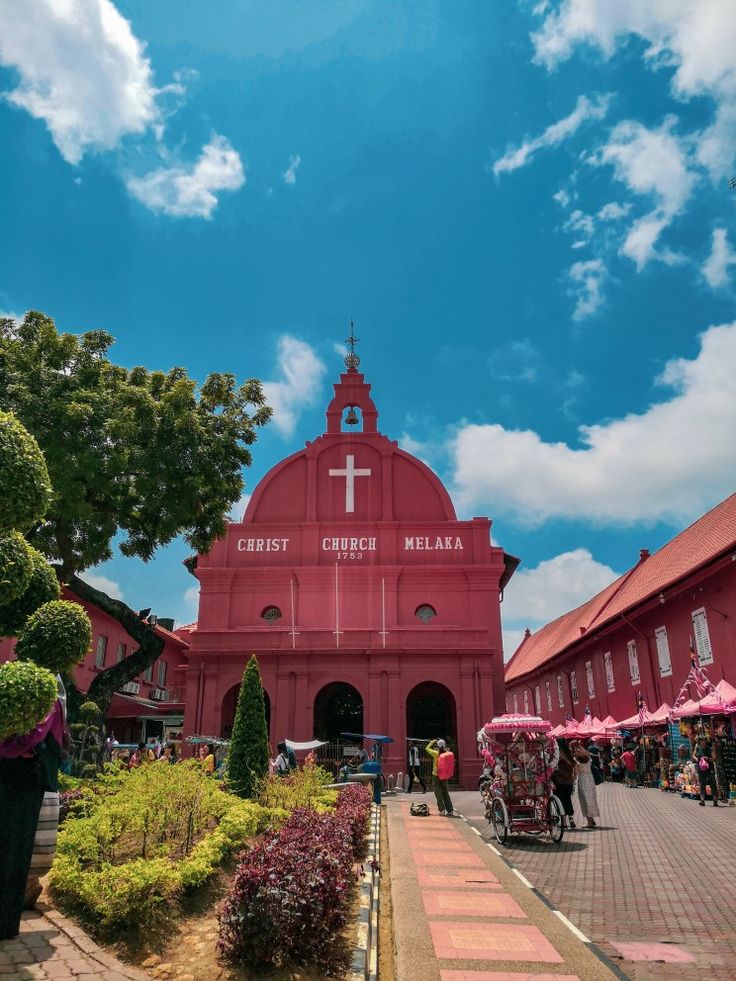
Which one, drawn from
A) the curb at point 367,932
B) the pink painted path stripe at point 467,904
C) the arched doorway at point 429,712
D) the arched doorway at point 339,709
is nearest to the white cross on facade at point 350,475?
the arched doorway at point 339,709

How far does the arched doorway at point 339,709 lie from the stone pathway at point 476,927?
15773 mm

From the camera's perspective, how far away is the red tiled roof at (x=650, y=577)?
64.7ft

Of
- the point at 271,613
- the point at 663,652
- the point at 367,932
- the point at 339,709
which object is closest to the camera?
the point at 367,932

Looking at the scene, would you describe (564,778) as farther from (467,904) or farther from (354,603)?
(354,603)

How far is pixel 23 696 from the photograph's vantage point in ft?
16.0

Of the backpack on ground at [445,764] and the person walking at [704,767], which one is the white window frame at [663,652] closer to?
the person walking at [704,767]

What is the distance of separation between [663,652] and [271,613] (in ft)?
44.5

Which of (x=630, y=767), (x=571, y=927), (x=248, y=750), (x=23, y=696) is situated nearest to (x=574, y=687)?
(x=630, y=767)

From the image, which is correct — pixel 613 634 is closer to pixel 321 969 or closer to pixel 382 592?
pixel 382 592

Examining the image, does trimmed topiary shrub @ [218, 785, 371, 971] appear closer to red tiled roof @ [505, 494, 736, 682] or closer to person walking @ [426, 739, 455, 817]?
person walking @ [426, 739, 455, 817]

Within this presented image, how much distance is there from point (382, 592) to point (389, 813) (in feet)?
37.2

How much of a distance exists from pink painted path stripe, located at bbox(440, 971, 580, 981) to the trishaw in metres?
6.05

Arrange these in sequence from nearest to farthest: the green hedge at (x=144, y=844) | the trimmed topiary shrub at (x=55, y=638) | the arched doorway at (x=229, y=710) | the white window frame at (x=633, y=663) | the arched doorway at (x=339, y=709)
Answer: the green hedge at (x=144, y=844) < the trimmed topiary shrub at (x=55, y=638) < the white window frame at (x=633, y=663) < the arched doorway at (x=229, y=710) < the arched doorway at (x=339, y=709)

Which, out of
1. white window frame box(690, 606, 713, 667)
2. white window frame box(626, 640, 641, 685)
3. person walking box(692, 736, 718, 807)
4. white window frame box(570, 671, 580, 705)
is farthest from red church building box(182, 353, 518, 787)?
person walking box(692, 736, 718, 807)
